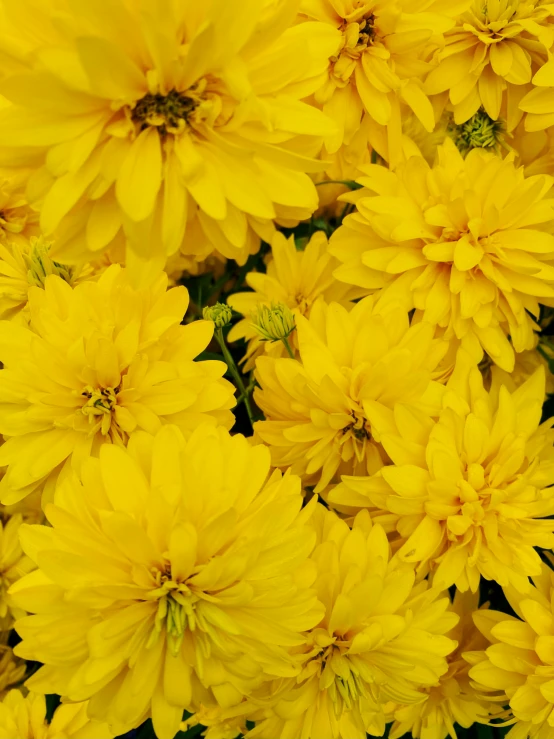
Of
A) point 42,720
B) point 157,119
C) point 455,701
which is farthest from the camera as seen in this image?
point 42,720

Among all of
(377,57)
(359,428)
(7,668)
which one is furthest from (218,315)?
(7,668)

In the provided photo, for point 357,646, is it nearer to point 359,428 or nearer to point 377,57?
point 359,428

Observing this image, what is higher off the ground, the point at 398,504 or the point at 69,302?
the point at 69,302

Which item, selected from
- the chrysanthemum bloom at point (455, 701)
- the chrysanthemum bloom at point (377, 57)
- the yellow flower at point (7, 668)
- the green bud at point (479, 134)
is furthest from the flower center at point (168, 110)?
the yellow flower at point (7, 668)

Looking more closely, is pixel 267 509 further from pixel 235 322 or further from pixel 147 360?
pixel 235 322

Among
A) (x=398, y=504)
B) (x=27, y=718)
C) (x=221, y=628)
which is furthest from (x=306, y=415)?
(x=27, y=718)

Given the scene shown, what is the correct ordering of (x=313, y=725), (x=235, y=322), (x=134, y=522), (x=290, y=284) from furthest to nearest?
(x=235, y=322) < (x=290, y=284) < (x=313, y=725) < (x=134, y=522)

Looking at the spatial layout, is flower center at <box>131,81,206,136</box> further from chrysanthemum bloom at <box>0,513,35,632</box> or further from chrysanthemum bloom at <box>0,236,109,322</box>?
chrysanthemum bloom at <box>0,513,35,632</box>

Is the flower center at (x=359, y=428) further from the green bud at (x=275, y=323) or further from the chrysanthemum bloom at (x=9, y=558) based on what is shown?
the chrysanthemum bloom at (x=9, y=558)
